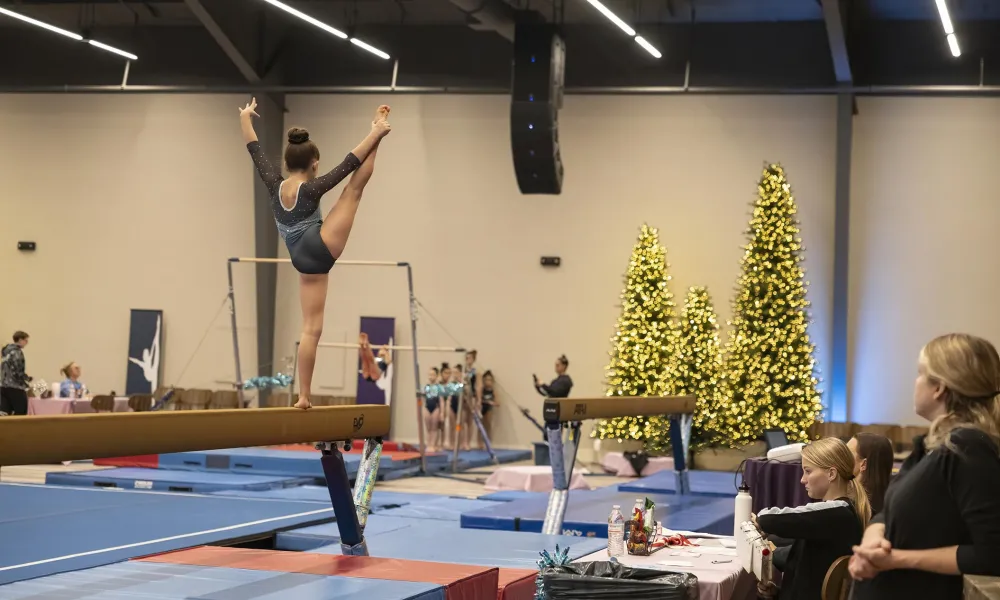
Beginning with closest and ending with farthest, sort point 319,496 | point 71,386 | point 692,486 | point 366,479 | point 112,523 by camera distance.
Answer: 1. point 366,479
2. point 112,523
3. point 319,496
4. point 692,486
5. point 71,386

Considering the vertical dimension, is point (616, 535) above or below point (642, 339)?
below

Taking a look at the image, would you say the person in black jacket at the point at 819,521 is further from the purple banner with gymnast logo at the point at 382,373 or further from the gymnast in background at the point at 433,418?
the purple banner with gymnast logo at the point at 382,373

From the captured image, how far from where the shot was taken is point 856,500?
4117 mm

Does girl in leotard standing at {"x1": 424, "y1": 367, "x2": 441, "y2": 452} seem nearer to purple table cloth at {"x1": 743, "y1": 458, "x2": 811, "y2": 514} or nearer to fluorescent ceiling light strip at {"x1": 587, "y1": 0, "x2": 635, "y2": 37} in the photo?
fluorescent ceiling light strip at {"x1": 587, "y1": 0, "x2": 635, "y2": 37}

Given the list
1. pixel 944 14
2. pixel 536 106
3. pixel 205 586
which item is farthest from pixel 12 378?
pixel 944 14

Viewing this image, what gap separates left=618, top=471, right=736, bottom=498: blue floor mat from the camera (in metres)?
10.6

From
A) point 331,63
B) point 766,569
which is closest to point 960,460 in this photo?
point 766,569

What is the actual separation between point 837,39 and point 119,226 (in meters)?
12.4

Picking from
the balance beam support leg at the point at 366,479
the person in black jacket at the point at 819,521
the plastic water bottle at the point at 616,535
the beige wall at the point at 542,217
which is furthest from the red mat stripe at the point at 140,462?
the person in black jacket at the point at 819,521

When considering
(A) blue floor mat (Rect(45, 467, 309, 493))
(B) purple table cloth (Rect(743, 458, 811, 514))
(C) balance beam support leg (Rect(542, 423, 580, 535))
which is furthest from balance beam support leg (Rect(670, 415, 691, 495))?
(A) blue floor mat (Rect(45, 467, 309, 493))

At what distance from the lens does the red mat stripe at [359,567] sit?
482cm

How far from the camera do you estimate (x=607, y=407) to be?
8.04 metres

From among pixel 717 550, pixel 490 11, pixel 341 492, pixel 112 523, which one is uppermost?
pixel 490 11

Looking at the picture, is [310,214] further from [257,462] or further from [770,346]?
[770,346]
